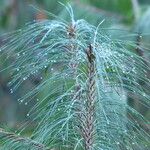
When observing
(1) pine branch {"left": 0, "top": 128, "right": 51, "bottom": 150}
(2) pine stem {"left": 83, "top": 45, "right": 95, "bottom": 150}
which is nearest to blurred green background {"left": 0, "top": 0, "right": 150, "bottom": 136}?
(1) pine branch {"left": 0, "top": 128, "right": 51, "bottom": 150}

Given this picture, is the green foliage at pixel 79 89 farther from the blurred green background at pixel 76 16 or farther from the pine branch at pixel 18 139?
the blurred green background at pixel 76 16

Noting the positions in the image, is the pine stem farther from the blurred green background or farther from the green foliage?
the blurred green background

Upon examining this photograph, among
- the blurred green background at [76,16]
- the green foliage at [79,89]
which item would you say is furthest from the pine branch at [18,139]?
the blurred green background at [76,16]

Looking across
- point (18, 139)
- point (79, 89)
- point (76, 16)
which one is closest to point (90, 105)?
point (79, 89)

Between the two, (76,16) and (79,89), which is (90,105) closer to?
(79,89)

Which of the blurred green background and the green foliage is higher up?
the blurred green background
